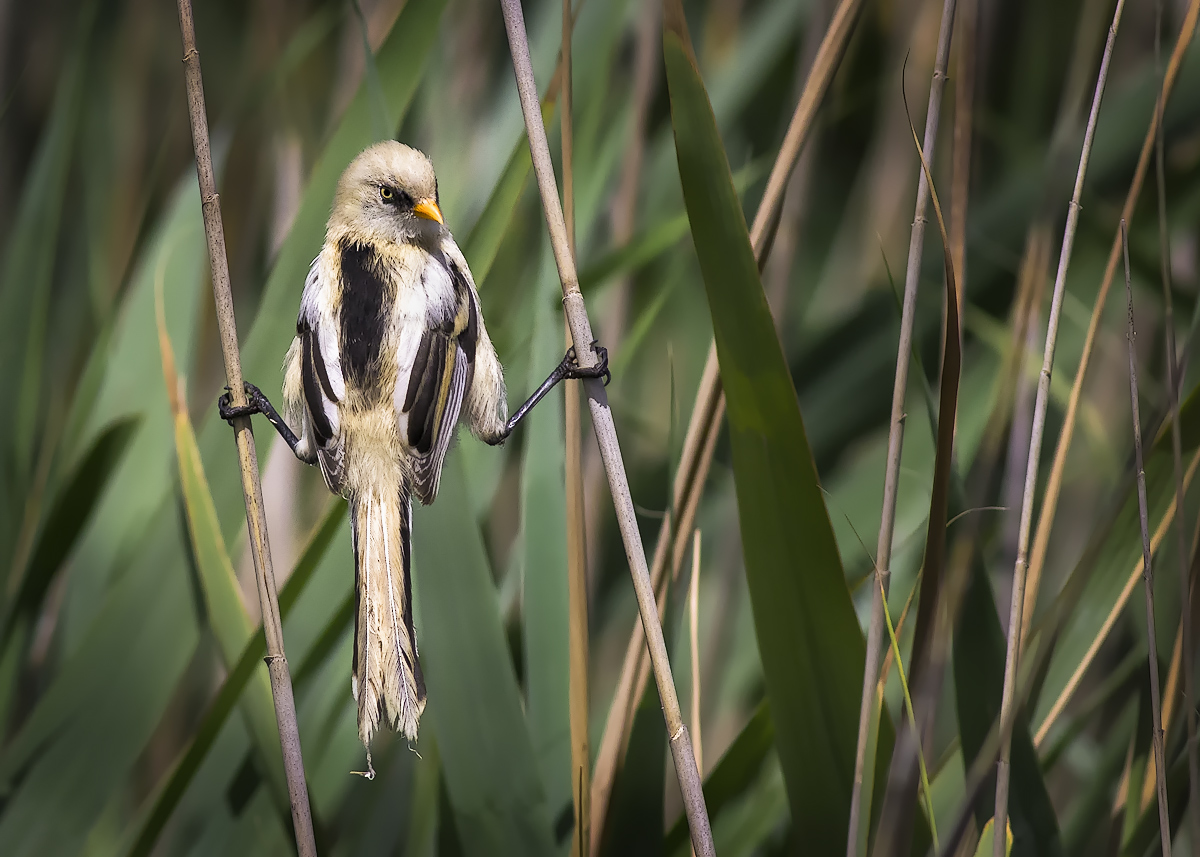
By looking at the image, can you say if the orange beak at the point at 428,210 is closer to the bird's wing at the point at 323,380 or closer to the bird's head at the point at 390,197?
the bird's head at the point at 390,197

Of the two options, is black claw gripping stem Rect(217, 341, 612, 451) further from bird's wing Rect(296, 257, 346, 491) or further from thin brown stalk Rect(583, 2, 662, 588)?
thin brown stalk Rect(583, 2, 662, 588)

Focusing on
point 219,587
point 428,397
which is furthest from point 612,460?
point 219,587

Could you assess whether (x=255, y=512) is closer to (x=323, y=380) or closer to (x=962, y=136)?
(x=323, y=380)

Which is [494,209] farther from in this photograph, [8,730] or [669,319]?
[8,730]

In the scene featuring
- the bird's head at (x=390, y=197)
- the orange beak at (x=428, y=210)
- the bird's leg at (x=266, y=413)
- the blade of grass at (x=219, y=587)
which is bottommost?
the blade of grass at (x=219, y=587)

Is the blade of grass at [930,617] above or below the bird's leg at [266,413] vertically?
below

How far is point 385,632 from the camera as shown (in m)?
0.70

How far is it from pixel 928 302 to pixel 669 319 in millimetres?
458

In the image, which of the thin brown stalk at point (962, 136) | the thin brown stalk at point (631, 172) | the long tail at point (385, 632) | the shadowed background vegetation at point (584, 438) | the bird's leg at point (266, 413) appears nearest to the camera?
the long tail at point (385, 632)

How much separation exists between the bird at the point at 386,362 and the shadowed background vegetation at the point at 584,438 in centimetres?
14

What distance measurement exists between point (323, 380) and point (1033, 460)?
0.67 meters

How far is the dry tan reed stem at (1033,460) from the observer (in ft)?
2.68

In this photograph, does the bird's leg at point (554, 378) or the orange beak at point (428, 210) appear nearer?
the orange beak at point (428, 210)

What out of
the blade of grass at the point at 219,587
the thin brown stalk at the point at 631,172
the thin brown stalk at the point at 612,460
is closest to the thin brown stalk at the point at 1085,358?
the thin brown stalk at the point at 612,460
